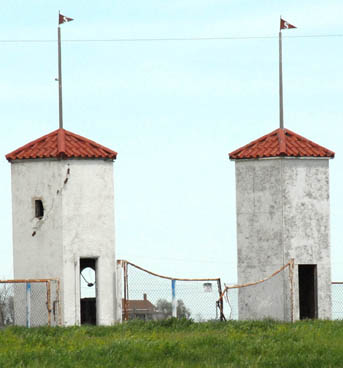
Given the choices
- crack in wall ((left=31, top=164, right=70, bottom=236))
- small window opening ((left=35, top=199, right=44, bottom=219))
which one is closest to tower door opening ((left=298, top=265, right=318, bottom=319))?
crack in wall ((left=31, top=164, right=70, bottom=236))

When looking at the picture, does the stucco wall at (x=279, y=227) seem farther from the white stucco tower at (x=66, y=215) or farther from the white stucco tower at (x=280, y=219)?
the white stucco tower at (x=66, y=215)

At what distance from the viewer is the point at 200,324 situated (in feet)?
85.5

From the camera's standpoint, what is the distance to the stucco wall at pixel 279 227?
94.5ft

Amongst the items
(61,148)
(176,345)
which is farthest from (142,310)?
(176,345)

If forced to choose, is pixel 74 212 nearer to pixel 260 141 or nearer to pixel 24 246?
pixel 24 246

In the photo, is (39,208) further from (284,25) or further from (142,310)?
(284,25)

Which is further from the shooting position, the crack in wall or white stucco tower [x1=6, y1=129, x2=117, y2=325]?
the crack in wall

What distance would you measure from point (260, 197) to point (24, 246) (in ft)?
20.2

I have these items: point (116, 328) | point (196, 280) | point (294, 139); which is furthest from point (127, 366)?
point (294, 139)

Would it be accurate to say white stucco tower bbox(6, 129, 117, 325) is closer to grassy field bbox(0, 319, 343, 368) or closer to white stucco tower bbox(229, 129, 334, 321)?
grassy field bbox(0, 319, 343, 368)

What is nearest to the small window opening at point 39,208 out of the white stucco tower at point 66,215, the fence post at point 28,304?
the white stucco tower at point 66,215

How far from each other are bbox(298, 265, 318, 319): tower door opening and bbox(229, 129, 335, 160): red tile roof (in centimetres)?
312

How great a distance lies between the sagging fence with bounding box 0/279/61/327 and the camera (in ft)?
88.8

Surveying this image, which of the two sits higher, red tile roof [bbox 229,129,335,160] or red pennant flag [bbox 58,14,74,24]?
red pennant flag [bbox 58,14,74,24]
